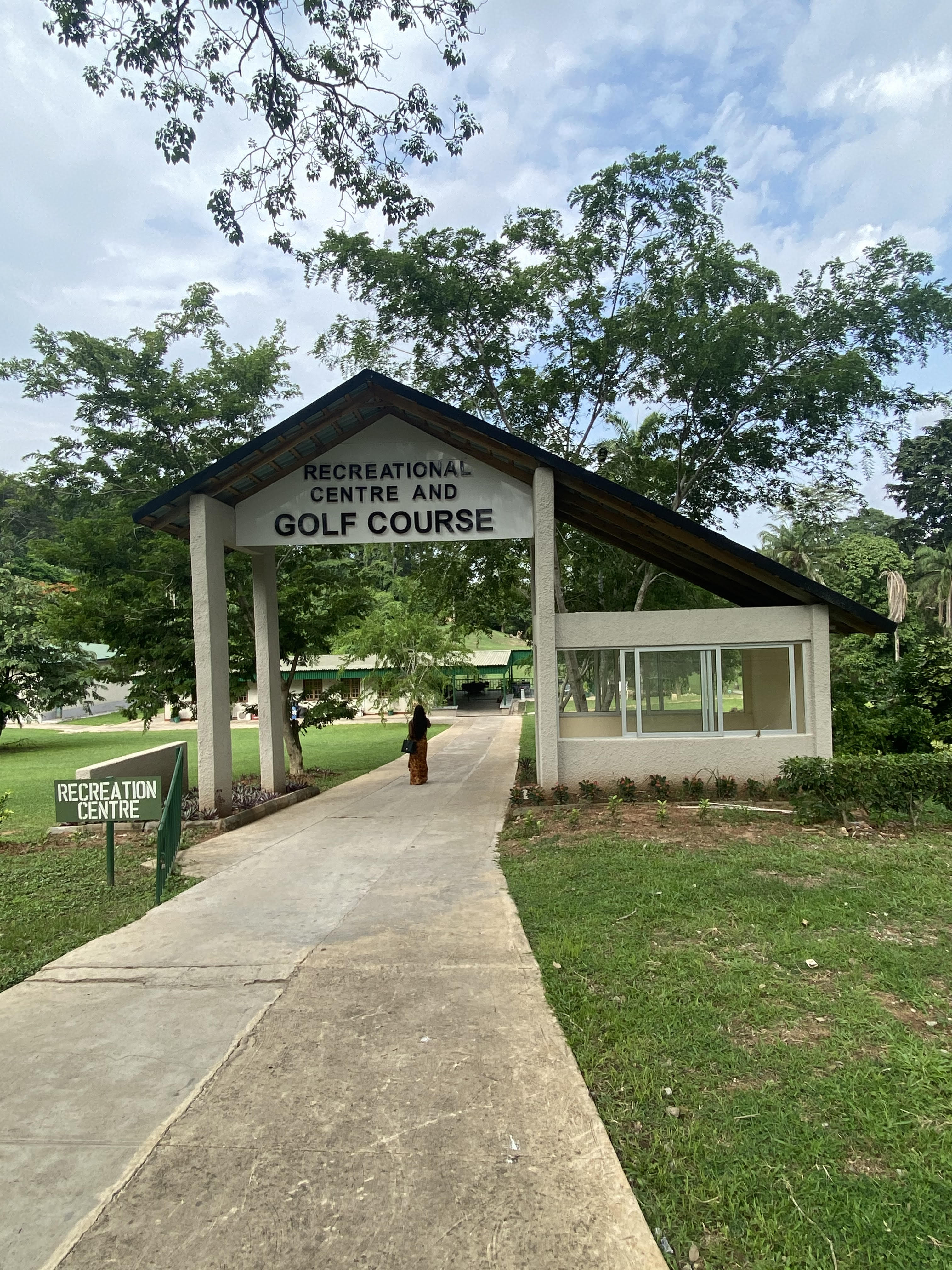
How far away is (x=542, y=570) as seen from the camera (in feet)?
40.2

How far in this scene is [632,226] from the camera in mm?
16031

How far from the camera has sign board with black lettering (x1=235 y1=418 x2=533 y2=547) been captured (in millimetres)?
12320

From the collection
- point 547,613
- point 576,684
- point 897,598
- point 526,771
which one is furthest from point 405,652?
point 547,613

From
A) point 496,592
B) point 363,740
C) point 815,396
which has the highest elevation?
point 815,396

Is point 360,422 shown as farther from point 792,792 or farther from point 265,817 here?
point 792,792

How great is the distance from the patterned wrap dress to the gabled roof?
552cm

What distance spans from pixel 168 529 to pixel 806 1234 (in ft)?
39.9

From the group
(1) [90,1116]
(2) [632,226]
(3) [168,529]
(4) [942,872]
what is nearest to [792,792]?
(4) [942,872]

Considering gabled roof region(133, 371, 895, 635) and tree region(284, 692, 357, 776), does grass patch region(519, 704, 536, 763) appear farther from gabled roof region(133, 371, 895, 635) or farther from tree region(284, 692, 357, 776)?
gabled roof region(133, 371, 895, 635)

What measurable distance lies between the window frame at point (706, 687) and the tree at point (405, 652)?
57.5 ft

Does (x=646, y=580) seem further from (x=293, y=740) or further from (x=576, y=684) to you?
(x=293, y=740)

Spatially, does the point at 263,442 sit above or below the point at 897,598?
above

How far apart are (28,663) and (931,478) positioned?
171 feet

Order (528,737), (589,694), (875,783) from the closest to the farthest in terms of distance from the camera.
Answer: (875,783) < (589,694) < (528,737)
